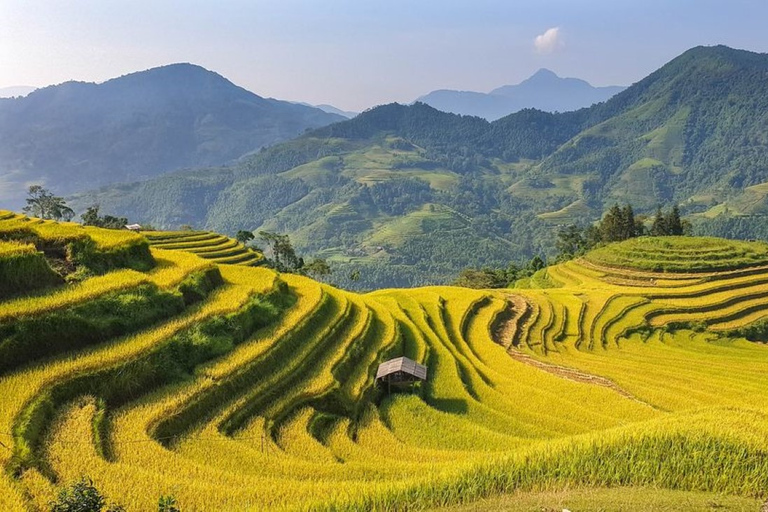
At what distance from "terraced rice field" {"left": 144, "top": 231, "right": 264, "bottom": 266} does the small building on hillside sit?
28.1 meters

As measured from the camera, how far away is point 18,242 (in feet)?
48.9

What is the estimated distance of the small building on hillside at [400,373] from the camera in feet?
55.8

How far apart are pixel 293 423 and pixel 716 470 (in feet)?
31.1

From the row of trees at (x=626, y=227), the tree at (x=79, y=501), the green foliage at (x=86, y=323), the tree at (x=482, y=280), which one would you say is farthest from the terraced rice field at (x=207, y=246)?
the row of trees at (x=626, y=227)

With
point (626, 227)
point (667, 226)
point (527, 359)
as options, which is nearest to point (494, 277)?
point (626, 227)

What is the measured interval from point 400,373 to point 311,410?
14.2 ft

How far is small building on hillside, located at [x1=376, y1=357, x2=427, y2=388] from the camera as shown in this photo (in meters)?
17.0

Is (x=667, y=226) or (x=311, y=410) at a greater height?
(x=667, y=226)

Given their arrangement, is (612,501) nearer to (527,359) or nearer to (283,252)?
(527,359)

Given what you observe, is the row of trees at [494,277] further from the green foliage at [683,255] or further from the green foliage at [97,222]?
the green foliage at [97,222]

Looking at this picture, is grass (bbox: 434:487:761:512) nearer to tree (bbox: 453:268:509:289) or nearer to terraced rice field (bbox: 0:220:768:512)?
terraced rice field (bbox: 0:220:768:512)

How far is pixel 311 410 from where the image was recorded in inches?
543

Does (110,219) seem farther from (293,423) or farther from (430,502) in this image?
(430,502)

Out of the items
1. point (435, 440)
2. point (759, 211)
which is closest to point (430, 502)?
point (435, 440)
